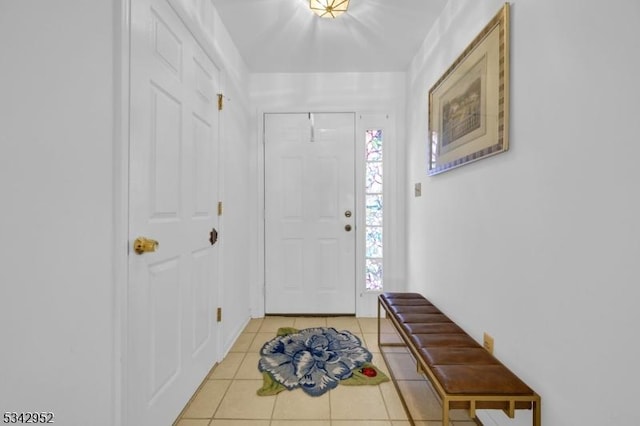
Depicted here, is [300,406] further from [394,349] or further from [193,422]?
[394,349]

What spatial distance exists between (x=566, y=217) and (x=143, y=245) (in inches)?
60.5

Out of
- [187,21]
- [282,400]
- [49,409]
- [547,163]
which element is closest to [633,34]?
[547,163]

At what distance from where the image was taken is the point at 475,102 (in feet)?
4.88

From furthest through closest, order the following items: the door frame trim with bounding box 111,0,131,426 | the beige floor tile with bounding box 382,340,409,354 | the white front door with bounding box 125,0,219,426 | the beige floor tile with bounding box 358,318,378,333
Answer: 1. the beige floor tile with bounding box 358,318,378,333
2. the beige floor tile with bounding box 382,340,409,354
3. the white front door with bounding box 125,0,219,426
4. the door frame trim with bounding box 111,0,131,426

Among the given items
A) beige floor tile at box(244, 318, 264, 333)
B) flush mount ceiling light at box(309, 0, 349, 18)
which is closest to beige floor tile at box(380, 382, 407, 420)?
beige floor tile at box(244, 318, 264, 333)

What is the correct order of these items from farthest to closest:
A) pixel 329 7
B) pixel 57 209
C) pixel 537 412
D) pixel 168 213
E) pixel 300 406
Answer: pixel 329 7, pixel 300 406, pixel 168 213, pixel 537 412, pixel 57 209

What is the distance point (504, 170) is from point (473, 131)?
34 cm

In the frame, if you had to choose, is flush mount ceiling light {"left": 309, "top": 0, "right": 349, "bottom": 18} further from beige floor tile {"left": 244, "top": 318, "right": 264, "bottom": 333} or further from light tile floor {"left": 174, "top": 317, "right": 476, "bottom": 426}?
beige floor tile {"left": 244, "top": 318, "right": 264, "bottom": 333}

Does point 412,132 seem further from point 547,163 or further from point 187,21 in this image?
point 187,21

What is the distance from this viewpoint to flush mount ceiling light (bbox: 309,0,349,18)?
1798mm

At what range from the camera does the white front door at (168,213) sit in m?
1.15

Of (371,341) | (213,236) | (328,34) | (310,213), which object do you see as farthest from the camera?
(310,213)

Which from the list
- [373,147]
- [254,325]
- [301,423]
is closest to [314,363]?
[301,423]

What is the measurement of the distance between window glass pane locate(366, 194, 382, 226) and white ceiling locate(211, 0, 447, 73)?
129cm
